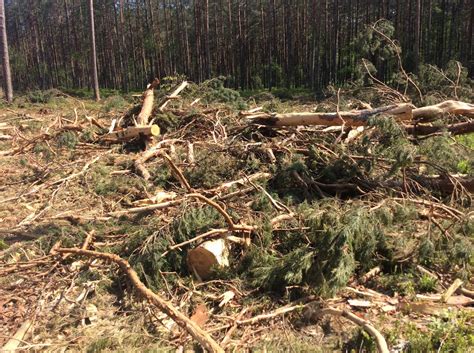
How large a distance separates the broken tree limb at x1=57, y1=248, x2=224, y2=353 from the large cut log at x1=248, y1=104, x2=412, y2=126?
3.42 meters

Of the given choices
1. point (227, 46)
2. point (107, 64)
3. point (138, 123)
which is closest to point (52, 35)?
point (107, 64)

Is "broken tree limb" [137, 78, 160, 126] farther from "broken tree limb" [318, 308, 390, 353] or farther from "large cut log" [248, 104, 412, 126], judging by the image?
"broken tree limb" [318, 308, 390, 353]

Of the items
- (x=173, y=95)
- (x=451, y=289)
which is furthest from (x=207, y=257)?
(x=173, y=95)

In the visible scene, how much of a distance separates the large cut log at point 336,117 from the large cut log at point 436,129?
1.40ft

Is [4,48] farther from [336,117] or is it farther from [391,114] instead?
[391,114]

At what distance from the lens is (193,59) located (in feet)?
126

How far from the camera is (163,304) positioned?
12.1ft

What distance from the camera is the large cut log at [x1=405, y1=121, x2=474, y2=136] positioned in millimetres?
6394

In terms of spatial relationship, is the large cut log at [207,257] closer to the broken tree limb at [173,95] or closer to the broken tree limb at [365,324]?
the broken tree limb at [365,324]

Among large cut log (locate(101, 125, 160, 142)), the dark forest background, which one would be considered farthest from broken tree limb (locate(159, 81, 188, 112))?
the dark forest background

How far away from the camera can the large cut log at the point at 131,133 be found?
8844mm

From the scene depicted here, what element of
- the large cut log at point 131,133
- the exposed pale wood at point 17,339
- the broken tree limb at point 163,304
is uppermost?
the large cut log at point 131,133

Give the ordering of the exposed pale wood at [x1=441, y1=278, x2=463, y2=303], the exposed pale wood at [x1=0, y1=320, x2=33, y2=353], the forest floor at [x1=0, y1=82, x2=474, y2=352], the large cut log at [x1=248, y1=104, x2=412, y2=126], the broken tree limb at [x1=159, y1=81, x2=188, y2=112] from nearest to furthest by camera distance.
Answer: the exposed pale wood at [x1=0, y1=320, x2=33, y2=353] < the forest floor at [x1=0, y1=82, x2=474, y2=352] < the exposed pale wood at [x1=441, y1=278, x2=463, y2=303] < the large cut log at [x1=248, y1=104, x2=412, y2=126] < the broken tree limb at [x1=159, y1=81, x2=188, y2=112]

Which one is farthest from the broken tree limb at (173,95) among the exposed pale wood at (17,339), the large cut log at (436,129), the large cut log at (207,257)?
the exposed pale wood at (17,339)
